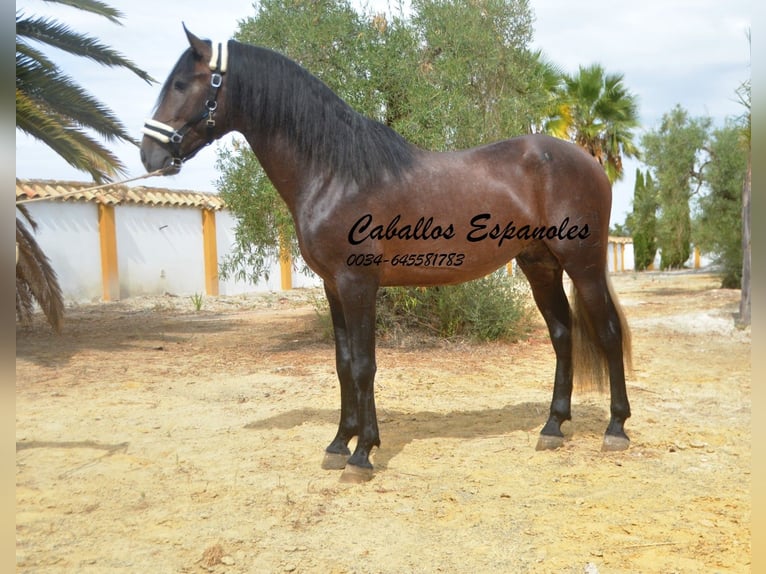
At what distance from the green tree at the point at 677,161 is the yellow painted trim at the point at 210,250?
42.2 feet

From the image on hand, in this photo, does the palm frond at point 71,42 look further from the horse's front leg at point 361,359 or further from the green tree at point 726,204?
the green tree at point 726,204

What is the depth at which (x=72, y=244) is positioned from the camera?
13.0 metres

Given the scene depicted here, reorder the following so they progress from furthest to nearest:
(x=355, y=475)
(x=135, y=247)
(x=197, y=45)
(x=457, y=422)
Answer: (x=135, y=247), (x=457, y=422), (x=355, y=475), (x=197, y=45)

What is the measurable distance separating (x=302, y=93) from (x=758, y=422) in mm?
2750

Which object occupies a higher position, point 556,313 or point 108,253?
point 108,253

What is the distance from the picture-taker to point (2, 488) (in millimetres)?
1168

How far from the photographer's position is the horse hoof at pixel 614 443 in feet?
12.0

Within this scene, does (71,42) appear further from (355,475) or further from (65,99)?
(355,475)

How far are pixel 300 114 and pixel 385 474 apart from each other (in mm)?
2031

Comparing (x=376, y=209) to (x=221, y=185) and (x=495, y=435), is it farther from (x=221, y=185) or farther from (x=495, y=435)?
(x=221, y=185)

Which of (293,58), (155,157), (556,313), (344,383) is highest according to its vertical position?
(293,58)

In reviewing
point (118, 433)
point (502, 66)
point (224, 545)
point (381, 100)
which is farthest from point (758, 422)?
point (502, 66)

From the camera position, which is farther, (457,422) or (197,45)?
(457,422)

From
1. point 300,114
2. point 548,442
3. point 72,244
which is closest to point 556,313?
point 548,442
